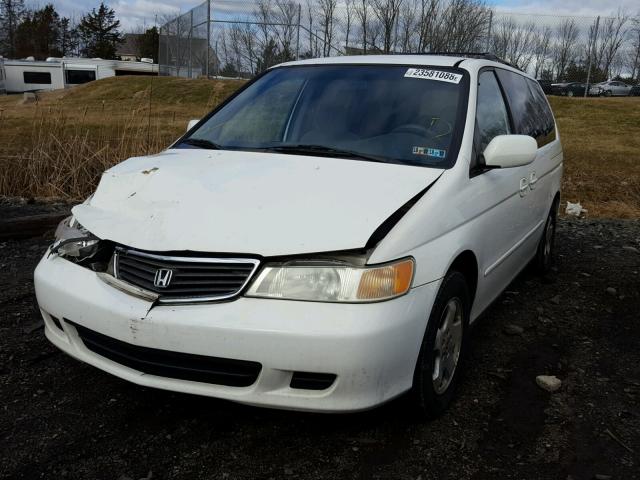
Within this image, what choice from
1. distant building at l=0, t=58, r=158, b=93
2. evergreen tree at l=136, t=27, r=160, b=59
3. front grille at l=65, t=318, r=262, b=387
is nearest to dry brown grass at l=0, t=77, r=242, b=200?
front grille at l=65, t=318, r=262, b=387

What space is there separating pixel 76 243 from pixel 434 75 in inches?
82.5

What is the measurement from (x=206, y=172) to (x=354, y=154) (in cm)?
74

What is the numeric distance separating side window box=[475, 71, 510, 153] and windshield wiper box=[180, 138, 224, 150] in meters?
1.42

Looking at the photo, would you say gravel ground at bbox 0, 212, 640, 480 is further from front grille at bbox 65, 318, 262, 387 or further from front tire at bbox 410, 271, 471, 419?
front grille at bbox 65, 318, 262, 387

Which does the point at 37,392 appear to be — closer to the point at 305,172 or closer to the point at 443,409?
the point at 305,172

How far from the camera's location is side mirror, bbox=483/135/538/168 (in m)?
3.13

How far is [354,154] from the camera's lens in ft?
10.1

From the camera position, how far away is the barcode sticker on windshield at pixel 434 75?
3443mm

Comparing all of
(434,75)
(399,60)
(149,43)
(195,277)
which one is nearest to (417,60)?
(399,60)

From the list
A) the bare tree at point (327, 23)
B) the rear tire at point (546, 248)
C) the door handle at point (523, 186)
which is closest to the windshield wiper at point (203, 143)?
the door handle at point (523, 186)

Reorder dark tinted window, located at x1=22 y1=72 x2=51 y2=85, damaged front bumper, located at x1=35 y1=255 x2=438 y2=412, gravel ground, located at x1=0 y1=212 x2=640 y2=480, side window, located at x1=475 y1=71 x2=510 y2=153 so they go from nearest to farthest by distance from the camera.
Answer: damaged front bumper, located at x1=35 y1=255 x2=438 y2=412 → gravel ground, located at x1=0 y1=212 x2=640 y2=480 → side window, located at x1=475 y1=71 x2=510 y2=153 → dark tinted window, located at x1=22 y1=72 x2=51 y2=85

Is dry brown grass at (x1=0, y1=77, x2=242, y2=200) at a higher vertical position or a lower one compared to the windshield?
lower

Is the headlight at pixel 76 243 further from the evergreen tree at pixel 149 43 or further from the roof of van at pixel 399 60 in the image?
the evergreen tree at pixel 149 43

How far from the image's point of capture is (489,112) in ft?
11.9
